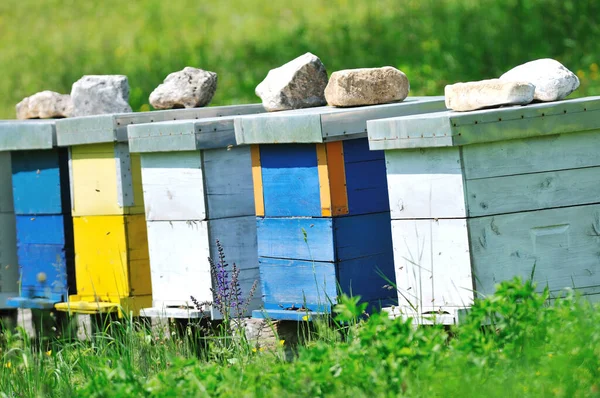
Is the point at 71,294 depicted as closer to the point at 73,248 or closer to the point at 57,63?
the point at 73,248

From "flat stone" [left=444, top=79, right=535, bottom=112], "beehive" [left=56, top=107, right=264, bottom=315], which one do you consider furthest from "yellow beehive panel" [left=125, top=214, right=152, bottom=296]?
"flat stone" [left=444, top=79, right=535, bottom=112]

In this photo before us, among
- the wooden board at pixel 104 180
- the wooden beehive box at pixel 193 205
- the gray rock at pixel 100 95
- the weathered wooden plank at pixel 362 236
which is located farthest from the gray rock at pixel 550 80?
the gray rock at pixel 100 95

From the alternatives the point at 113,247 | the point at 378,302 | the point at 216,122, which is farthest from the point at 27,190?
the point at 378,302

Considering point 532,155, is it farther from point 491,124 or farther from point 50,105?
point 50,105

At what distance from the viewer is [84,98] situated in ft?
18.7

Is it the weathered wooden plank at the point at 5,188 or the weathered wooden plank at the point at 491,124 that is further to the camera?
the weathered wooden plank at the point at 5,188

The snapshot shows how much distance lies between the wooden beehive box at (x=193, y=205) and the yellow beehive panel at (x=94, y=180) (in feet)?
1.01

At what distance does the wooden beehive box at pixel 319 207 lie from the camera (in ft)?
13.6

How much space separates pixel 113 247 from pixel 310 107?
1251 mm

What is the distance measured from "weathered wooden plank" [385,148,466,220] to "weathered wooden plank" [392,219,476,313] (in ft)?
0.14

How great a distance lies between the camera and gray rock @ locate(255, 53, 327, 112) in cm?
506

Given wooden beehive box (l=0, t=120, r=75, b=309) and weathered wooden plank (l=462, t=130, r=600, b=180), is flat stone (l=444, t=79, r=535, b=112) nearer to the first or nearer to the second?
weathered wooden plank (l=462, t=130, r=600, b=180)

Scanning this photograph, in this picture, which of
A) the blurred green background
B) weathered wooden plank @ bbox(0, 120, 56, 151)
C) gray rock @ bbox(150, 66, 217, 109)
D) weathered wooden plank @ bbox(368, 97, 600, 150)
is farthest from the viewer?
the blurred green background

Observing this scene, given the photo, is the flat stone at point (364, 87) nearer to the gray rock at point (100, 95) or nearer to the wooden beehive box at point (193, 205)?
the wooden beehive box at point (193, 205)
